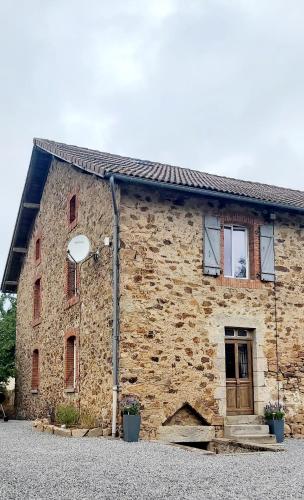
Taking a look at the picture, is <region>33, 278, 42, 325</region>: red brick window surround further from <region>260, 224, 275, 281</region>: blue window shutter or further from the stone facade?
<region>260, 224, 275, 281</region>: blue window shutter

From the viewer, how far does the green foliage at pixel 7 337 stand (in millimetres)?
20859

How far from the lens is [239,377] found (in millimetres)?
12828

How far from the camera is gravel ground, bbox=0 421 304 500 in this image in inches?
246

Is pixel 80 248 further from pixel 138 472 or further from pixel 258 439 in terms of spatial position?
pixel 138 472

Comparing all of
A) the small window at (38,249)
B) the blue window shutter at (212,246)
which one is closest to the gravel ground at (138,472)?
the blue window shutter at (212,246)

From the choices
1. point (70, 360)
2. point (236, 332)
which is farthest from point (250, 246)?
point (70, 360)

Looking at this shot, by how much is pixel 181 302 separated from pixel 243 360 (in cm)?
198

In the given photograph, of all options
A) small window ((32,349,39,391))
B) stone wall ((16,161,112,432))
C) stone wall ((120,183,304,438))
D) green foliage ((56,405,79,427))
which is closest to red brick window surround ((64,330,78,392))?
stone wall ((16,161,112,432))

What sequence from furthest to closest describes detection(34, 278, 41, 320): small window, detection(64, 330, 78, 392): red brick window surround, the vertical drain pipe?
detection(34, 278, 41, 320): small window, detection(64, 330, 78, 392): red brick window surround, the vertical drain pipe

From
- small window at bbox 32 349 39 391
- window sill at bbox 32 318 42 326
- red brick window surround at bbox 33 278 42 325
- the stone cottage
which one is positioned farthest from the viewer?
red brick window surround at bbox 33 278 42 325

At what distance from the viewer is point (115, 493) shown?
6.13m

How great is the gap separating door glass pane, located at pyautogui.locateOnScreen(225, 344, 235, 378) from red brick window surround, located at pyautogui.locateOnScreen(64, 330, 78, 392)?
372 cm

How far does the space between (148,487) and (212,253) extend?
6.88 m

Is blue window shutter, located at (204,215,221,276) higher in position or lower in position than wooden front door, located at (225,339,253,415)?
higher
